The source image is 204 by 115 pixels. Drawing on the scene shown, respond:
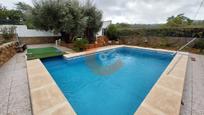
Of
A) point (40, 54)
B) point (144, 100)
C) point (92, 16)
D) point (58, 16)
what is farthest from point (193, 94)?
point (92, 16)

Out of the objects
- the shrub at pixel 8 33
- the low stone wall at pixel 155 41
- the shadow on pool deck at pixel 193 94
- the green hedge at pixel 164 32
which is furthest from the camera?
the low stone wall at pixel 155 41

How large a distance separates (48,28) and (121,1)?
7920 millimetres

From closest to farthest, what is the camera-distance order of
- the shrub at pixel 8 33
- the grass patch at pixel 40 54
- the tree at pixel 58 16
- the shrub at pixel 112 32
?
the grass patch at pixel 40 54, the tree at pixel 58 16, the shrub at pixel 8 33, the shrub at pixel 112 32

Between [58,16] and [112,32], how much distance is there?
6.60 metres

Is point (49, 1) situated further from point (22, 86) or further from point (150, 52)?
point (150, 52)

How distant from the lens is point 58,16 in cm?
946

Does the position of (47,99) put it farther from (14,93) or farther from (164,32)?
(164,32)

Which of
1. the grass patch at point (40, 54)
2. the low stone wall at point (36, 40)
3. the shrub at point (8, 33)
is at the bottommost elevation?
the grass patch at point (40, 54)

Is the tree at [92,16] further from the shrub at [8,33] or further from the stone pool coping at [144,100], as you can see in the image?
the stone pool coping at [144,100]

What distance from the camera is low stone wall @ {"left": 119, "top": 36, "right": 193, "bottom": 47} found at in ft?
37.6

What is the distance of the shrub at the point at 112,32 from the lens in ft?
45.0

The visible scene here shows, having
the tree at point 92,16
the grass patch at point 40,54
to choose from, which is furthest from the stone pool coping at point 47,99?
the tree at point 92,16

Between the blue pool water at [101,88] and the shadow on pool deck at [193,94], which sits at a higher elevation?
the shadow on pool deck at [193,94]

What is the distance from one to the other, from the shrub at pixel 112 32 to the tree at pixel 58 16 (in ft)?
13.9
